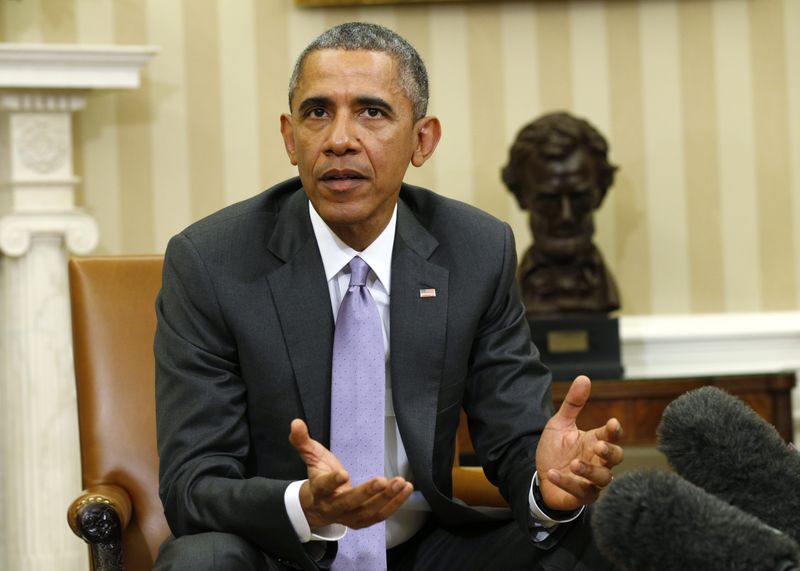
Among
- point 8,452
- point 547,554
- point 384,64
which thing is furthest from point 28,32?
point 547,554

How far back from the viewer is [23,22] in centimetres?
363

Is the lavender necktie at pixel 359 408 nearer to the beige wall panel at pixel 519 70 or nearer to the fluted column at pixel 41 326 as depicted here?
the fluted column at pixel 41 326

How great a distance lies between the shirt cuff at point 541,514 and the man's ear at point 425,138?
25.4 inches

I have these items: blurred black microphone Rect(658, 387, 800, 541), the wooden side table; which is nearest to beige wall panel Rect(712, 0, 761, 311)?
the wooden side table

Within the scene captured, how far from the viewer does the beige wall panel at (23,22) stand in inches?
142

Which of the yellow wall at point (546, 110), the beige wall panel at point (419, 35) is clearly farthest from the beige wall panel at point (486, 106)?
the beige wall panel at point (419, 35)

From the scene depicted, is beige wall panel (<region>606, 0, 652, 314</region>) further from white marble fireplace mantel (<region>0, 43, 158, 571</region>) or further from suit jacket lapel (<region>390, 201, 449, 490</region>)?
suit jacket lapel (<region>390, 201, 449, 490</region>)

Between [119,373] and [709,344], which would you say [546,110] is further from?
[119,373]

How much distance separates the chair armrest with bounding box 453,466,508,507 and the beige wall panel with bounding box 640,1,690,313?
5.85 feet

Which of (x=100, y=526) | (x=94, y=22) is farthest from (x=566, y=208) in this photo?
(x=100, y=526)

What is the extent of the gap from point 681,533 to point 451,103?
2.92 metres

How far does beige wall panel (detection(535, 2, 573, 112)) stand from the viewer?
12.8 feet

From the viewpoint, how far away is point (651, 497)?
1.12 meters

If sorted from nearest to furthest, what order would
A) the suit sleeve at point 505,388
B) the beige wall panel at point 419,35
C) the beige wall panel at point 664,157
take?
the suit sleeve at point 505,388, the beige wall panel at point 419,35, the beige wall panel at point 664,157
